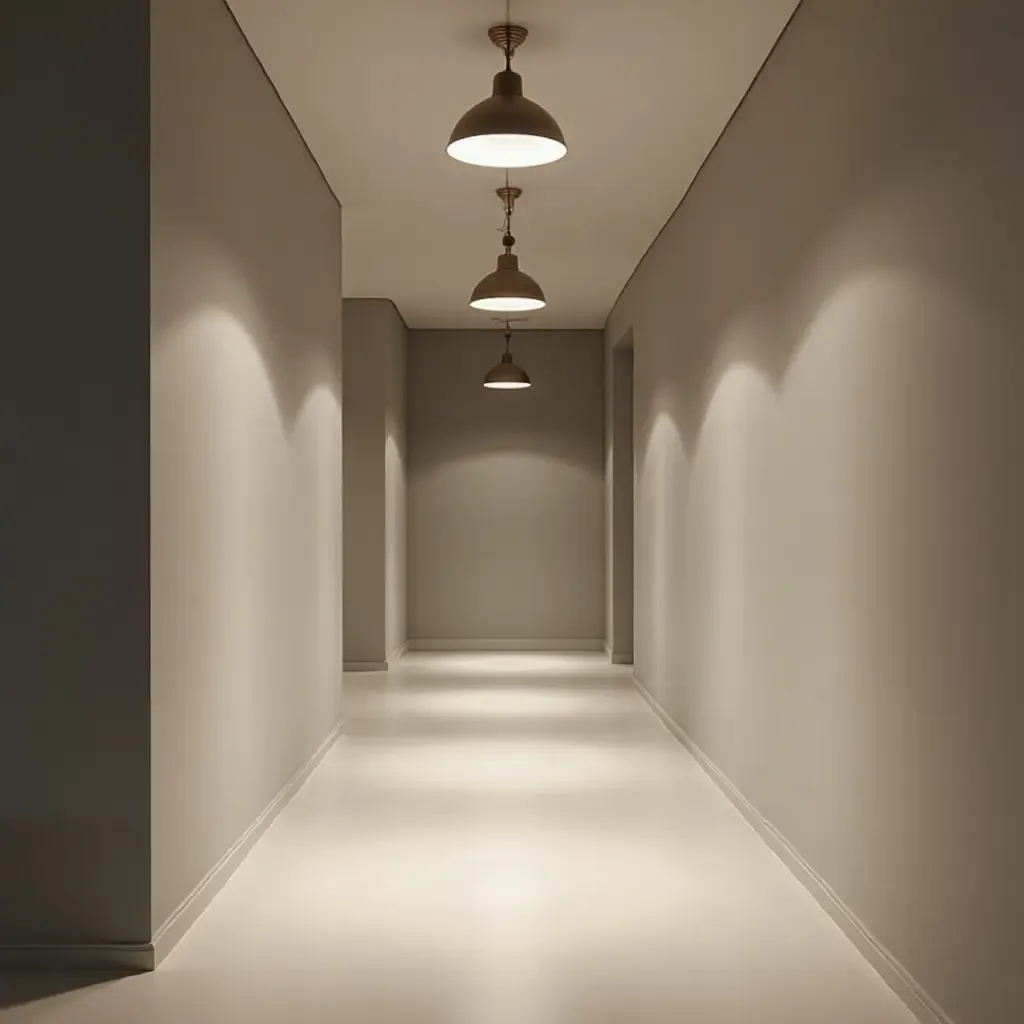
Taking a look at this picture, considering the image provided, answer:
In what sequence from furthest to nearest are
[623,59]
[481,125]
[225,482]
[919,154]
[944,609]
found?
[623,59] < [225,482] < [481,125] < [919,154] < [944,609]

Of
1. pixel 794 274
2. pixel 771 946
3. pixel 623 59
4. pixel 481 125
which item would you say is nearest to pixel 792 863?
pixel 771 946

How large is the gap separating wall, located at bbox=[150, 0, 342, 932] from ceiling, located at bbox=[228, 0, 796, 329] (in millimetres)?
288

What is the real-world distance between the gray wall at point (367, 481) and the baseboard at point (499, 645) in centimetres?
172

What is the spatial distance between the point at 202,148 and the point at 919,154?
248cm

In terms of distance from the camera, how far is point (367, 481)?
1180cm

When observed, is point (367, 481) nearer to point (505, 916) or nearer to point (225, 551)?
point (225, 551)

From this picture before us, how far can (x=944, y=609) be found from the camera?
3.42m

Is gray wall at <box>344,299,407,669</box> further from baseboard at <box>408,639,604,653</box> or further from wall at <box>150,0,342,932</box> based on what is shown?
wall at <box>150,0,342,932</box>

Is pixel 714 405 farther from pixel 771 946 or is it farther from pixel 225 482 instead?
pixel 771 946

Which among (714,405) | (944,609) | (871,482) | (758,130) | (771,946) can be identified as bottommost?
(771,946)
